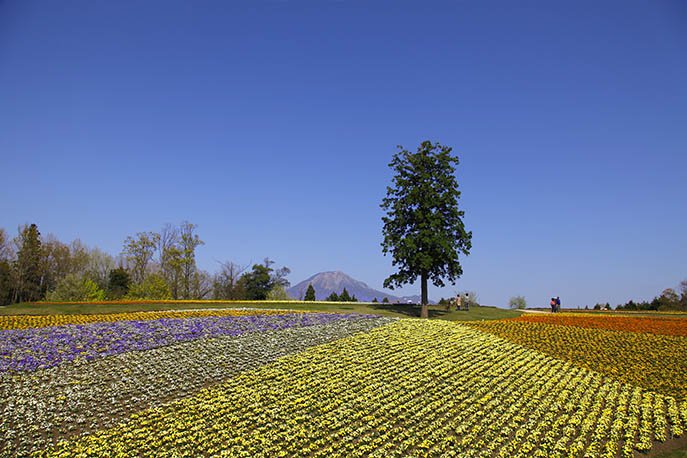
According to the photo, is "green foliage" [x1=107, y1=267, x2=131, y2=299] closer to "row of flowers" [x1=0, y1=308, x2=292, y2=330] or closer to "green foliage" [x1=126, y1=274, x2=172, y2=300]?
"green foliage" [x1=126, y1=274, x2=172, y2=300]

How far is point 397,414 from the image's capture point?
11.4 metres

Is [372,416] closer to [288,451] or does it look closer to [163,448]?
[288,451]


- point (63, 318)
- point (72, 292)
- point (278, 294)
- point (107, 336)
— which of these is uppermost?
point (278, 294)

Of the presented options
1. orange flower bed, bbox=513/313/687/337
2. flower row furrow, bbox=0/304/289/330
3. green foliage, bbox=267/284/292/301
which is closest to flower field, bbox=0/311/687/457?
flower row furrow, bbox=0/304/289/330

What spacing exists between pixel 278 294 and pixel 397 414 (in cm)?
4395

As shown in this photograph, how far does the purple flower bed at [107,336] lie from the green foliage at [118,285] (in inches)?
1187

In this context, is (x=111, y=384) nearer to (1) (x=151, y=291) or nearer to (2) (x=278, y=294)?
(1) (x=151, y=291)

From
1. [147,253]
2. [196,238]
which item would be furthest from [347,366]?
[147,253]

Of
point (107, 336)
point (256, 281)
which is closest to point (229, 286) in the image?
point (256, 281)

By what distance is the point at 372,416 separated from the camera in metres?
11.1

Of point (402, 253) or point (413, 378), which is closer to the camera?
point (413, 378)

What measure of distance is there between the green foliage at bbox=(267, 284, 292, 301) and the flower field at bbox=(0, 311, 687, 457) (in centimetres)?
3386

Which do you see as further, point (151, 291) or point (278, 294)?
point (278, 294)

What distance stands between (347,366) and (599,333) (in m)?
15.4
